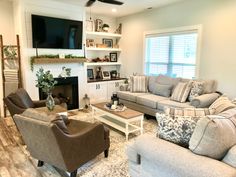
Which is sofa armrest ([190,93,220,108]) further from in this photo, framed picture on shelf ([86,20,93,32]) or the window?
framed picture on shelf ([86,20,93,32])

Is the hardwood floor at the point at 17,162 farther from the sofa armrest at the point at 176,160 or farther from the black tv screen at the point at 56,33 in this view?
the black tv screen at the point at 56,33

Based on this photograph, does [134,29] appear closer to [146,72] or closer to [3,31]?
[146,72]

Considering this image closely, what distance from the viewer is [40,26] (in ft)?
14.8

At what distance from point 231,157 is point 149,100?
2995 mm

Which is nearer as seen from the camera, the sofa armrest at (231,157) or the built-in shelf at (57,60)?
the sofa armrest at (231,157)

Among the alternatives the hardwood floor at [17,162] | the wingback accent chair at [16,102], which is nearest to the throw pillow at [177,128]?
the hardwood floor at [17,162]

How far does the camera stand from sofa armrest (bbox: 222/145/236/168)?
145cm

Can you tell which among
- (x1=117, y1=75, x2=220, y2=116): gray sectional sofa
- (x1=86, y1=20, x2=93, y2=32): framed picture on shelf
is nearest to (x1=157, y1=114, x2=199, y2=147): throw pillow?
(x1=117, y1=75, x2=220, y2=116): gray sectional sofa

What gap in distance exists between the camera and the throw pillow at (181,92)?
165 inches

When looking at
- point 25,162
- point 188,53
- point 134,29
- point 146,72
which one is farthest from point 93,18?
point 25,162

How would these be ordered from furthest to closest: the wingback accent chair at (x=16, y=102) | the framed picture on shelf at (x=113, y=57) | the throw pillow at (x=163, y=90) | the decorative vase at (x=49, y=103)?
the framed picture on shelf at (x=113, y=57) → the throw pillow at (x=163, y=90) → the decorative vase at (x=49, y=103) → the wingback accent chair at (x=16, y=102)

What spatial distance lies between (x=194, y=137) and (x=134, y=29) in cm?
509

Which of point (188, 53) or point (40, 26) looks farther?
point (188, 53)

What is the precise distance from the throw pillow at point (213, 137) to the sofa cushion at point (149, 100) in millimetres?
2709
